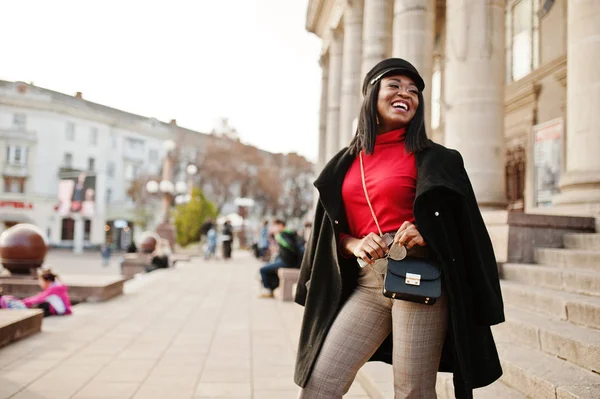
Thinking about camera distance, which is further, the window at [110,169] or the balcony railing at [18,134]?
the window at [110,169]

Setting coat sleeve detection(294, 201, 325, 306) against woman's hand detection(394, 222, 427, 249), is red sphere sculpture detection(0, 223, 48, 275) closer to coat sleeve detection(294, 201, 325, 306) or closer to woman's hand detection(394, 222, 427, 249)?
coat sleeve detection(294, 201, 325, 306)

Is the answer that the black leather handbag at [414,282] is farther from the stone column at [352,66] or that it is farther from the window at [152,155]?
the window at [152,155]

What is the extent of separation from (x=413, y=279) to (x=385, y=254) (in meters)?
0.16

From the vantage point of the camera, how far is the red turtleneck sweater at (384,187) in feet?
7.66

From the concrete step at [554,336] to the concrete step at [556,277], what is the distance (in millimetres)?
486

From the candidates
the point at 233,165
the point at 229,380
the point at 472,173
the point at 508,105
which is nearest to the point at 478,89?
the point at 472,173

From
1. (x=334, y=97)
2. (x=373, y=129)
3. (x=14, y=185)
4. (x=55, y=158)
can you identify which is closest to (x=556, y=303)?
(x=373, y=129)

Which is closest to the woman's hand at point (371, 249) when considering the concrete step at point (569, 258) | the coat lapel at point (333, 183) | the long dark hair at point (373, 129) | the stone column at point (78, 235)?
the coat lapel at point (333, 183)

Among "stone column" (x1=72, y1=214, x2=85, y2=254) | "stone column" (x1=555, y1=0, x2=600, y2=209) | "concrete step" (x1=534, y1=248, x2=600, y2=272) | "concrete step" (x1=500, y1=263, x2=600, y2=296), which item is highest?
"stone column" (x1=555, y1=0, x2=600, y2=209)

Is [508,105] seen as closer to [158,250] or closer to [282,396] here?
[158,250]

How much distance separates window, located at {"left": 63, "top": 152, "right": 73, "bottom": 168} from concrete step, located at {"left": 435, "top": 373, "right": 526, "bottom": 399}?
5710cm

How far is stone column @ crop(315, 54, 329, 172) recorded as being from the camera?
76.0 feet

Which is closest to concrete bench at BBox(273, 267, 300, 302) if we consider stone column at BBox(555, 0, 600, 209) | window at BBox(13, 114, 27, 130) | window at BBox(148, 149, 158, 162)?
stone column at BBox(555, 0, 600, 209)

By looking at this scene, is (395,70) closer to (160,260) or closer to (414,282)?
(414,282)
